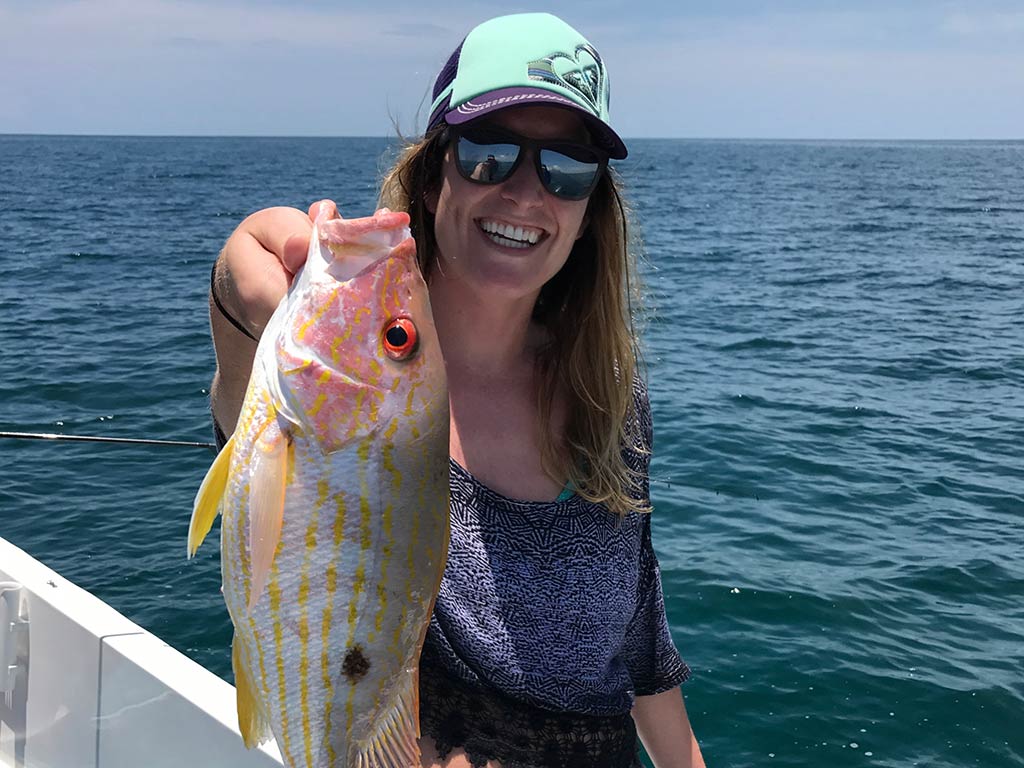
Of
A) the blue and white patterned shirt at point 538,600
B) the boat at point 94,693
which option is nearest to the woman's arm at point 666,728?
the blue and white patterned shirt at point 538,600

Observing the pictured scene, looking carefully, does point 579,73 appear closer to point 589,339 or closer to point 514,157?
point 514,157

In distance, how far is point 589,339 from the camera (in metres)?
2.50

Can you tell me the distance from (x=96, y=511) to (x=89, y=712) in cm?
557

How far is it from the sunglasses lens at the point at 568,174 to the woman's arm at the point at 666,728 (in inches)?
54.9

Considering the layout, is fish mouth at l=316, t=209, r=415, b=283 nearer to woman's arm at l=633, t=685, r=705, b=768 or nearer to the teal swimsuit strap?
the teal swimsuit strap

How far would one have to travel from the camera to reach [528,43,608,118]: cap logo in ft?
6.40

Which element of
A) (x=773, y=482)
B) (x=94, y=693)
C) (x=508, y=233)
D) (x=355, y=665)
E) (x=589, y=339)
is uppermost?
(x=508, y=233)

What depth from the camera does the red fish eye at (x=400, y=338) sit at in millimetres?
1606

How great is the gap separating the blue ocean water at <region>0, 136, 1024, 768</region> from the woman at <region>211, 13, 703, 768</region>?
0.54 meters

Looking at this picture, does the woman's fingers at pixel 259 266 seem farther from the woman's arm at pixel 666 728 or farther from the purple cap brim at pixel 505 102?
the woman's arm at pixel 666 728

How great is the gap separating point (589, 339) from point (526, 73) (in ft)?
2.53

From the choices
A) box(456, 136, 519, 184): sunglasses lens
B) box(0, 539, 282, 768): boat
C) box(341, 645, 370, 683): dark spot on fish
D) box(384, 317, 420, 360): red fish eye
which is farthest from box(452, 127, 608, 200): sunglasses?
box(0, 539, 282, 768): boat

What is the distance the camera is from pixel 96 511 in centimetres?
860

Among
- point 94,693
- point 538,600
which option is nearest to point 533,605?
point 538,600
